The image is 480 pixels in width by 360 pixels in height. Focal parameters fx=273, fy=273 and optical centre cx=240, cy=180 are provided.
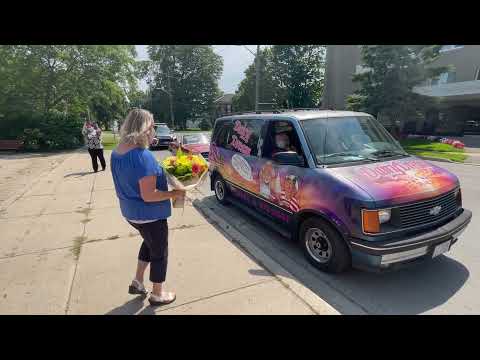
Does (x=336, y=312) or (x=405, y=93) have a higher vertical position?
(x=405, y=93)

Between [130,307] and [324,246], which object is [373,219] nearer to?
[324,246]

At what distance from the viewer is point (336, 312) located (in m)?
2.57

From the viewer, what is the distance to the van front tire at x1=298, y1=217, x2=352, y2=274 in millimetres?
3095

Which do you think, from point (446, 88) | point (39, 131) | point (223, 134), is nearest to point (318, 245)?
point (223, 134)

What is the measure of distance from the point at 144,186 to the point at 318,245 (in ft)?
7.50

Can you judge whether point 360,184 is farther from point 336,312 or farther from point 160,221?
point 160,221

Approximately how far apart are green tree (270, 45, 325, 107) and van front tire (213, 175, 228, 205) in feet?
124

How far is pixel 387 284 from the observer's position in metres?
3.18

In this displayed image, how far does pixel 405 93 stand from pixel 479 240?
1866 cm

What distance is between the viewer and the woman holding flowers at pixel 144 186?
2.24m

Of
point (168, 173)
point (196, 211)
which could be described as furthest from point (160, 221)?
point (196, 211)

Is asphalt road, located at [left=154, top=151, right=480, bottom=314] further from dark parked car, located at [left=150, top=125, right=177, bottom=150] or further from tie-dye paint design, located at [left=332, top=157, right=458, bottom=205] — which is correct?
dark parked car, located at [left=150, top=125, right=177, bottom=150]

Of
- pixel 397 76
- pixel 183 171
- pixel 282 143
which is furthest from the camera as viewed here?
pixel 397 76
